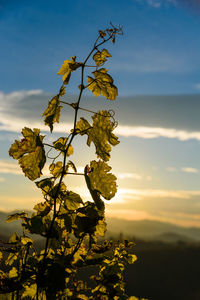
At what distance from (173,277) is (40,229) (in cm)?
1450

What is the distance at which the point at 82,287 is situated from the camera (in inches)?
147

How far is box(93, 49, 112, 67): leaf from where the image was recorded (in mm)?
2434

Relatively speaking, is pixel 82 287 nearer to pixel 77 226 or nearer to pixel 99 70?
pixel 77 226

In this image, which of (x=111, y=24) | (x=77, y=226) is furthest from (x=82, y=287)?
(x=111, y=24)

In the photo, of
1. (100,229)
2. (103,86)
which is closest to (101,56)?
(103,86)

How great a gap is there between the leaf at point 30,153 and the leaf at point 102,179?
338 millimetres

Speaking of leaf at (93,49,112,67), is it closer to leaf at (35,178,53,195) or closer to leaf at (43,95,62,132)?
leaf at (43,95,62,132)

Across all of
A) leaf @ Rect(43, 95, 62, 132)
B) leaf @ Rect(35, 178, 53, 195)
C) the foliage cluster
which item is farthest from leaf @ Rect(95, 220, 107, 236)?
leaf @ Rect(43, 95, 62, 132)

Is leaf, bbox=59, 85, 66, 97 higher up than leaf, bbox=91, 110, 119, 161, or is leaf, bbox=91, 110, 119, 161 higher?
leaf, bbox=59, 85, 66, 97

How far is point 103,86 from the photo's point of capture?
2.44 meters

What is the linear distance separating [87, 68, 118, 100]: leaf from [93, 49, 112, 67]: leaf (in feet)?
0.18

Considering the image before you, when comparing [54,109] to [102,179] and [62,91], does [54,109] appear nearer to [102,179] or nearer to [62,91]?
[62,91]

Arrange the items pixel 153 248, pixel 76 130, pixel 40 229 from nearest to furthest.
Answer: pixel 40 229 → pixel 76 130 → pixel 153 248

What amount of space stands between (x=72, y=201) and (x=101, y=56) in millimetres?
1023
